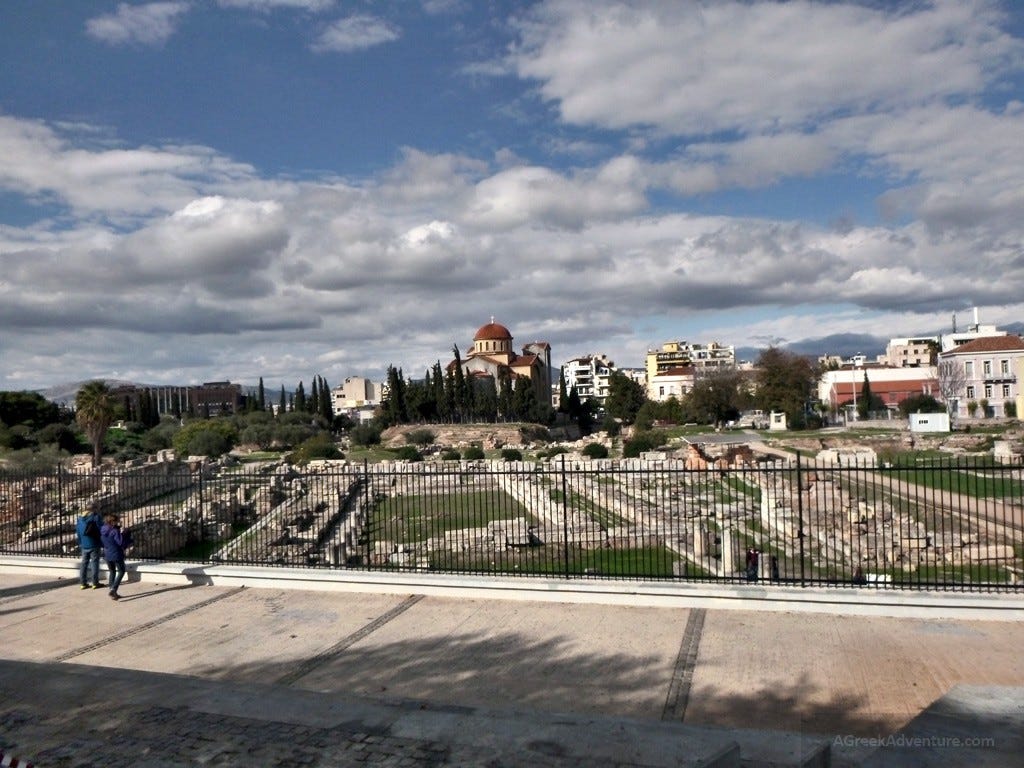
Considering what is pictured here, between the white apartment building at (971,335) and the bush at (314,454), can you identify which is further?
the white apartment building at (971,335)

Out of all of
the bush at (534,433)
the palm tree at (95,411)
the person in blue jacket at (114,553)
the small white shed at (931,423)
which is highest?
the palm tree at (95,411)

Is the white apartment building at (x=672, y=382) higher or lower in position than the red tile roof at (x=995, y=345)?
lower

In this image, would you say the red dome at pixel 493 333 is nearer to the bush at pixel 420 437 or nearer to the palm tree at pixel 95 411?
the bush at pixel 420 437

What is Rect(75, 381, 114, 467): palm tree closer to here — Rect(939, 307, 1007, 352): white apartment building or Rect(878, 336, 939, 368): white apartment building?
Rect(939, 307, 1007, 352): white apartment building

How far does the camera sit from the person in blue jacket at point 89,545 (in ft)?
33.6

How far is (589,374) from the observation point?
142500 mm

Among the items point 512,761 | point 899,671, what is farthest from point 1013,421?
point 512,761

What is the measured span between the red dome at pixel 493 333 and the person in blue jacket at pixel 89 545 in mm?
88873

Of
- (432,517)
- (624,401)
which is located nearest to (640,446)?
(432,517)

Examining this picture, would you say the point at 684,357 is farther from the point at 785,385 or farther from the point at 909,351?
the point at 785,385

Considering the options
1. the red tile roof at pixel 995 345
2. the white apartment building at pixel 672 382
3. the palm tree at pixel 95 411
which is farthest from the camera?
the white apartment building at pixel 672 382

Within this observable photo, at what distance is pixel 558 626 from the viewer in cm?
785

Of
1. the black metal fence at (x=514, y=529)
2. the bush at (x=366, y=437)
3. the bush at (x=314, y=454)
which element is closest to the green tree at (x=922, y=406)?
the bush at (x=366, y=437)

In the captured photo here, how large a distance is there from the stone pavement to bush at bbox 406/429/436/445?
53642 millimetres
